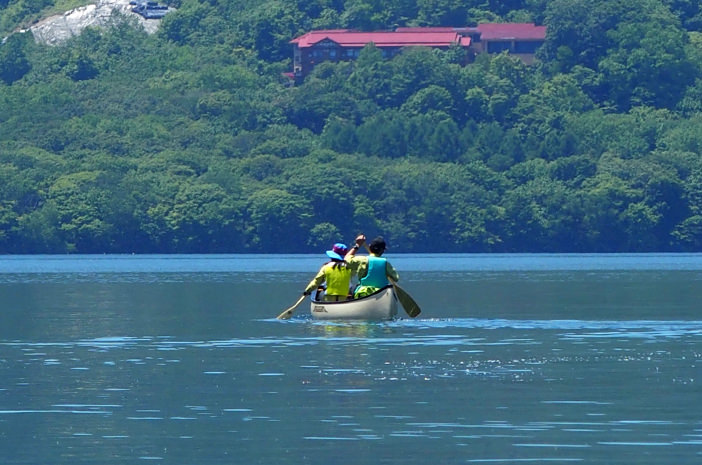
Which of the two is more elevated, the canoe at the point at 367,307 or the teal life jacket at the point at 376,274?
the teal life jacket at the point at 376,274

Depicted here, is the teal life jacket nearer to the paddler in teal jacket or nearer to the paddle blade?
the paddler in teal jacket

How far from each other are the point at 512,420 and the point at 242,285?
58.9 m

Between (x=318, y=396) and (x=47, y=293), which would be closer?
(x=318, y=396)

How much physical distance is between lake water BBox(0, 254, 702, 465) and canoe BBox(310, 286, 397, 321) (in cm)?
35

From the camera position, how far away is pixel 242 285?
8638 cm

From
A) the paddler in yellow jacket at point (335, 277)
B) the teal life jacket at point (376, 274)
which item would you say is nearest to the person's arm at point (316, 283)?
the paddler in yellow jacket at point (335, 277)

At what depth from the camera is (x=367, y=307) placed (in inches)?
1921

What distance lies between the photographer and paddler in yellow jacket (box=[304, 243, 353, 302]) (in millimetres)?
49469

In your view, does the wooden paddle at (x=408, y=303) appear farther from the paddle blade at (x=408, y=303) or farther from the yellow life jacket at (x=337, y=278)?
the yellow life jacket at (x=337, y=278)

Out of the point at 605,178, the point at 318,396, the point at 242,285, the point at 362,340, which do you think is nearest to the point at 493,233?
the point at 605,178

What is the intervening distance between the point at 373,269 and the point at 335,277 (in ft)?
5.44

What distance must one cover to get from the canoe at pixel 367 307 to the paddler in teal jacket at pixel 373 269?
0.37 meters

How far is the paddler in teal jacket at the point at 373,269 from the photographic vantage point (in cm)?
4844

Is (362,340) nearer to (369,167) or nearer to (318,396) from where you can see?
(318,396)
